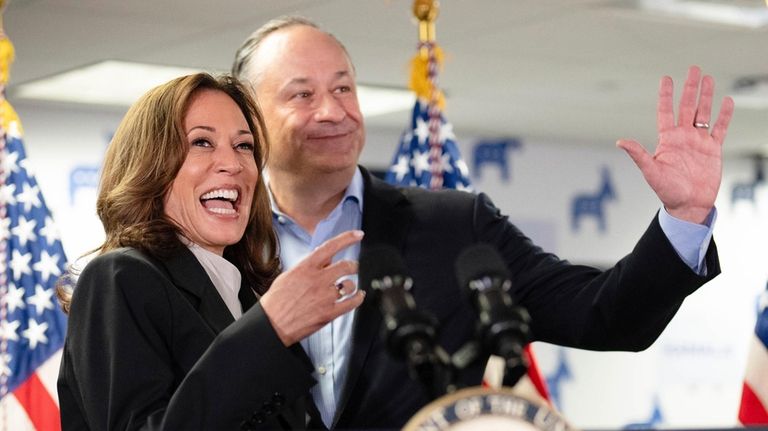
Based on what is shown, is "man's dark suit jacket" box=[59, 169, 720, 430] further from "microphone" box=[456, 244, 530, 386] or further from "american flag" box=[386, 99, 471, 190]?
"american flag" box=[386, 99, 471, 190]

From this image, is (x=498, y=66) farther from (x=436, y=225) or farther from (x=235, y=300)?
(x=235, y=300)

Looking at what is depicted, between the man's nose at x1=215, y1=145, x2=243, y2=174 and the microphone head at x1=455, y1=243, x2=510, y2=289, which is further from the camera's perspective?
the man's nose at x1=215, y1=145, x2=243, y2=174

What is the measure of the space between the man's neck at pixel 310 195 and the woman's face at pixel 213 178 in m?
0.56

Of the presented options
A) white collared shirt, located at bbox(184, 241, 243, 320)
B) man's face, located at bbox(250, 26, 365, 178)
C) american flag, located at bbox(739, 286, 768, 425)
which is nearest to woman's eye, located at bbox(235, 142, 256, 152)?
white collared shirt, located at bbox(184, 241, 243, 320)

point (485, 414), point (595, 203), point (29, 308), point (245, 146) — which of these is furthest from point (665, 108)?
point (595, 203)

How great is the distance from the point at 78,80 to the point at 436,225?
202 inches

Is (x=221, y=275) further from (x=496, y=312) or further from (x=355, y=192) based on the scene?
(x=496, y=312)

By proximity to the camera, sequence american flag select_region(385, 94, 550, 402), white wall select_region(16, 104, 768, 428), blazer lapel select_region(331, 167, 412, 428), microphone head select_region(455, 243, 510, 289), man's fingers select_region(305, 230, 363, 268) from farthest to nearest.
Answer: white wall select_region(16, 104, 768, 428), american flag select_region(385, 94, 550, 402), blazer lapel select_region(331, 167, 412, 428), man's fingers select_region(305, 230, 363, 268), microphone head select_region(455, 243, 510, 289)

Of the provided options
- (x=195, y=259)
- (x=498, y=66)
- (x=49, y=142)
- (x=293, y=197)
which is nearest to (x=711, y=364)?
(x=498, y=66)

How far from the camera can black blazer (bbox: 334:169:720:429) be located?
6.28 feet

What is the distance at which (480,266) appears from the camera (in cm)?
116

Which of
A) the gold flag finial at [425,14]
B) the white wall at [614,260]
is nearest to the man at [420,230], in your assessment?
the gold flag finial at [425,14]

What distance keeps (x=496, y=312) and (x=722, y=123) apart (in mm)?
896

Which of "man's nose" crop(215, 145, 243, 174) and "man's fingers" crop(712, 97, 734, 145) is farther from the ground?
"man's fingers" crop(712, 97, 734, 145)
